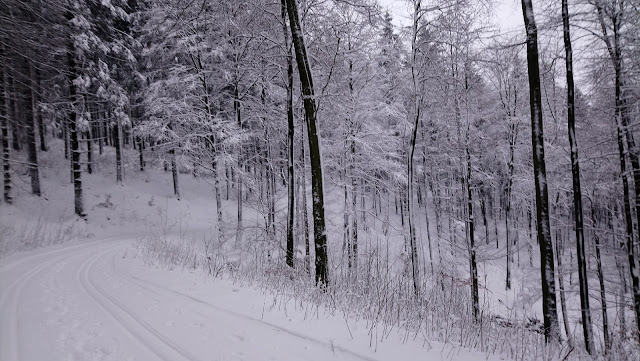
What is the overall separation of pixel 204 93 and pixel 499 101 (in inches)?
647

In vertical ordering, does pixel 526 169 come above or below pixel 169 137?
below

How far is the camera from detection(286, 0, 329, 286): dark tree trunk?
6.67 metres

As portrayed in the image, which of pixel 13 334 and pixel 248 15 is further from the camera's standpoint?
pixel 248 15

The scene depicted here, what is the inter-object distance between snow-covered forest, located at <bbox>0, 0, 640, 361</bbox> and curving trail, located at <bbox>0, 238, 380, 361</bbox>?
1.3 inches

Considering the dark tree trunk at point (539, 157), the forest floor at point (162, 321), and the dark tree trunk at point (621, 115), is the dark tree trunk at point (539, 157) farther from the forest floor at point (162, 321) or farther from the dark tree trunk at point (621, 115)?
the forest floor at point (162, 321)

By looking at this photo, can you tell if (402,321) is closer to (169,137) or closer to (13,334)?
(13,334)

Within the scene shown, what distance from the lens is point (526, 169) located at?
17.0 metres

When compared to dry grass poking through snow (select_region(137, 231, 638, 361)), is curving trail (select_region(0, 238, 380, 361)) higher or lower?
higher

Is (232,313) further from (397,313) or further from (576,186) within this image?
(576,186)

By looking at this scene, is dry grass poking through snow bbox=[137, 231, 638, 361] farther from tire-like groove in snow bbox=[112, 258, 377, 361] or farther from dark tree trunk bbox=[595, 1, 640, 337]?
dark tree trunk bbox=[595, 1, 640, 337]

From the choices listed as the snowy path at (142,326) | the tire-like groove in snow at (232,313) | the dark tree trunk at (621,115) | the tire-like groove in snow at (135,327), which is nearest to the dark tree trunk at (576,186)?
the dark tree trunk at (621,115)

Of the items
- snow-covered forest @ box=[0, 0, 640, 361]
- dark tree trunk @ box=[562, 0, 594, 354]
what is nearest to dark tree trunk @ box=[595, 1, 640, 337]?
snow-covered forest @ box=[0, 0, 640, 361]

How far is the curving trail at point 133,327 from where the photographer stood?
2.99 m

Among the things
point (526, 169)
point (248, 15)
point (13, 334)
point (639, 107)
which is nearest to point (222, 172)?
point (248, 15)
